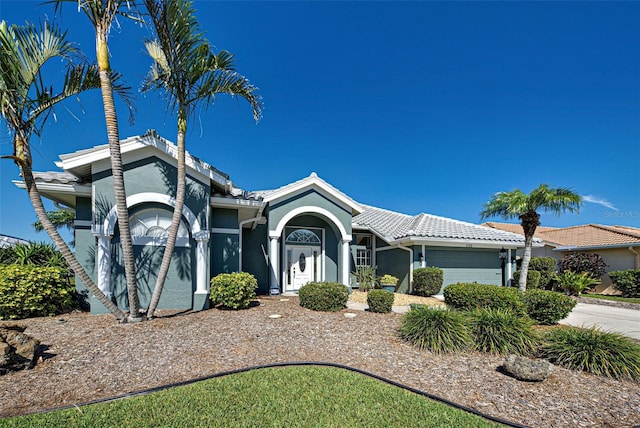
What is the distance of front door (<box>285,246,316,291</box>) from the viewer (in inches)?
596

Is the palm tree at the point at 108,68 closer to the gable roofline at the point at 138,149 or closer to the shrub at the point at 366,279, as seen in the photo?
the gable roofline at the point at 138,149

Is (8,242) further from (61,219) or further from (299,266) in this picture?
(299,266)

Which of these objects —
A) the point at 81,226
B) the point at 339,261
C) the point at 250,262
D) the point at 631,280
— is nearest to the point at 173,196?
the point at 81,226

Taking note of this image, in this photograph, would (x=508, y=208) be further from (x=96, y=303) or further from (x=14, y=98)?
(x=14, y=98)

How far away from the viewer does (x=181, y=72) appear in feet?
26.5

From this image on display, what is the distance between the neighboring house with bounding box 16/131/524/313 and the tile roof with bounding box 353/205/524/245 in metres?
0.10

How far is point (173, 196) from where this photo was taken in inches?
380

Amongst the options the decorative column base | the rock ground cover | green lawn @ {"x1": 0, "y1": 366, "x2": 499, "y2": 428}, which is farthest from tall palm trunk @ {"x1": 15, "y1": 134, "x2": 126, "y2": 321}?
green lawn @ {"x1": 0, "y1": 366, "x2": 499, "y2": 428}

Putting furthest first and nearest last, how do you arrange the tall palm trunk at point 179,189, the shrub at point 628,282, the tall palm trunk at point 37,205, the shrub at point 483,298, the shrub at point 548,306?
the shrub at point 628,282
the shrub at point 548,306
the shrub at point 483,298
the tall palm trunk at point 179,189
the tall palm trunk at point 37,205

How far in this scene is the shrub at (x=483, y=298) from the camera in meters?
8.99

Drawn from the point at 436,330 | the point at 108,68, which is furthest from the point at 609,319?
the point at 108,68

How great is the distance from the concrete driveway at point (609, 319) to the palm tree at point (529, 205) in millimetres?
2328

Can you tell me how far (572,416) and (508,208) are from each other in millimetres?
11428

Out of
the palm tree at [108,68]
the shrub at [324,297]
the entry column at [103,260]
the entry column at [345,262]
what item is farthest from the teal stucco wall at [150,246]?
the entry column at [345,262]
